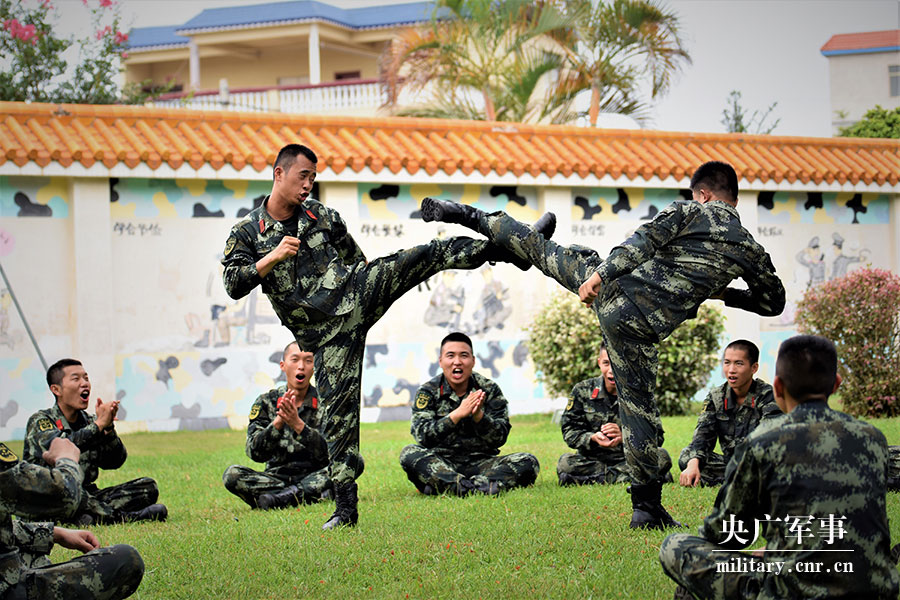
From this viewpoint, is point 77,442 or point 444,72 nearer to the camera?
point 77,442

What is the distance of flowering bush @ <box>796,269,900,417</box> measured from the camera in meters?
11.2

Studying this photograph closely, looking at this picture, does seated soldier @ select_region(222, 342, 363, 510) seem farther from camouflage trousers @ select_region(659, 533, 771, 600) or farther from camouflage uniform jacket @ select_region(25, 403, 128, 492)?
camouflage trousers @ select_region(659, 533, 771, 600)

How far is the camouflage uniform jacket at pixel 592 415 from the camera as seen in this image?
751cm

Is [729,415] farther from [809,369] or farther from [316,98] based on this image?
[316,98]

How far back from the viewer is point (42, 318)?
1162 centimetres

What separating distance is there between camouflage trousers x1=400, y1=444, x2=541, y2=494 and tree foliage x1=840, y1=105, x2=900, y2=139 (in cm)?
1598

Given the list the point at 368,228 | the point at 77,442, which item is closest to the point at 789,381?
the point at 77,442

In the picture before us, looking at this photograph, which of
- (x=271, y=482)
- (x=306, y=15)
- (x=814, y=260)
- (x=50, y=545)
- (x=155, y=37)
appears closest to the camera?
(x=50, y=545)

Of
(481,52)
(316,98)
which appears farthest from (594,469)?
(316,98)

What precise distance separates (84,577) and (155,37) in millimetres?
28777

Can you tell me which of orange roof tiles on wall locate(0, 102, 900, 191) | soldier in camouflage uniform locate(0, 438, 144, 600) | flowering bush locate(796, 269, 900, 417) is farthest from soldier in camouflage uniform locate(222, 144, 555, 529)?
flowering bush locate(796, 269, 900, 417)

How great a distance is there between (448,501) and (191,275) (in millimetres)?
6524

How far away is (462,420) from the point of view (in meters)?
7.41

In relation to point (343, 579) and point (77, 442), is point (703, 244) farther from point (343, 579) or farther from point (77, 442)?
point (77, 442)
